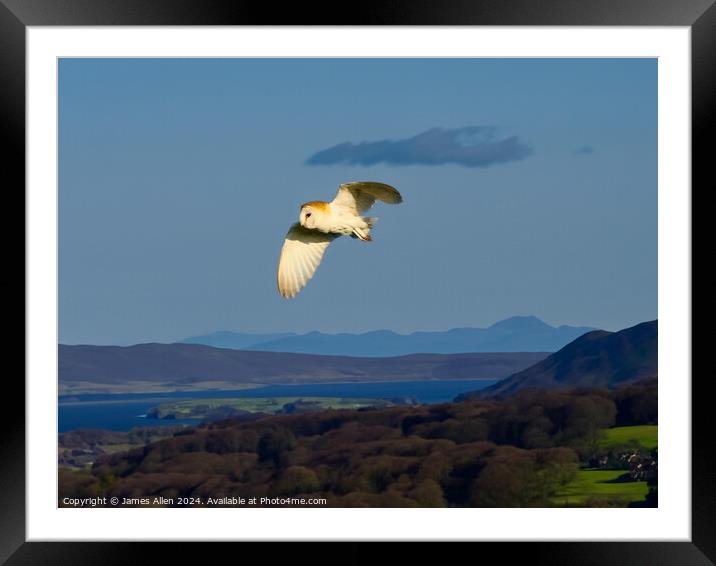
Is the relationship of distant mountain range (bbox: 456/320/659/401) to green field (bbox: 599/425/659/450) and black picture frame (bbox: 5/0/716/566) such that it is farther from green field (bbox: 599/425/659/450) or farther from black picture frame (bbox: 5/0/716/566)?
black picture frame (bbox: 5/0/716/566)

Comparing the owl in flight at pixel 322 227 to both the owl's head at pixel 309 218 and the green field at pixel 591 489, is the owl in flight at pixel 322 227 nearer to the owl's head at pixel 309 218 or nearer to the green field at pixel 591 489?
the owl's head at pixel 309 218

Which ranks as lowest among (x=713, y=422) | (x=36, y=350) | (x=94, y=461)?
(x=94, y=461)

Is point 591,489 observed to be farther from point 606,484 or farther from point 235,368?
point 235,368

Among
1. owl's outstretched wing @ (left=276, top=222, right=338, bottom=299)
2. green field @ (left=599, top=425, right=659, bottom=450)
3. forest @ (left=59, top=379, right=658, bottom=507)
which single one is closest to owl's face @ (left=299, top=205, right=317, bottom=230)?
owl's outstretched wing @ (left=276, top=222, right=338, bottom=299)

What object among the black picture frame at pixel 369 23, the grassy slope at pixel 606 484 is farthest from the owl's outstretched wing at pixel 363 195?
the grassy slope at pixel 606 484

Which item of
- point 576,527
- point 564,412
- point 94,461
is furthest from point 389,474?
point 576,527

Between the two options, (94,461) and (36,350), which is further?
(94,461)

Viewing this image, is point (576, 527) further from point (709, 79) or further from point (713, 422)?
point (709, 79)

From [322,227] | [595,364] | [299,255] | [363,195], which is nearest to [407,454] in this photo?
[595,364]
